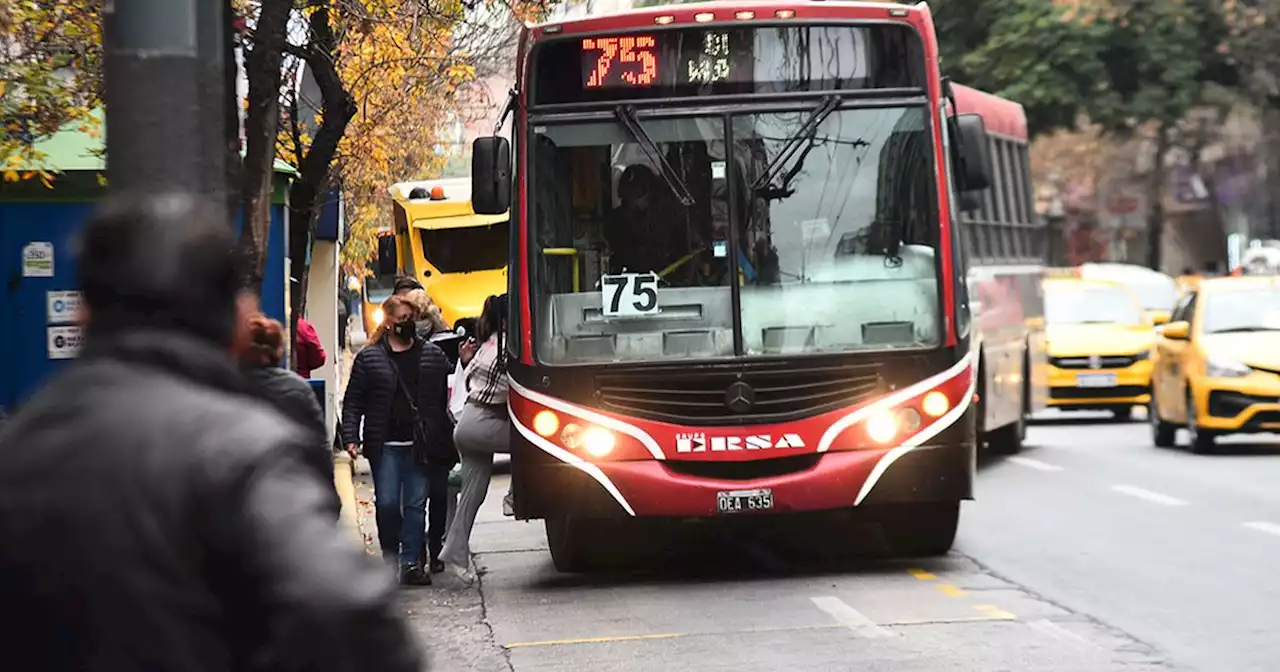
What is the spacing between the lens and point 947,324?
11.6m

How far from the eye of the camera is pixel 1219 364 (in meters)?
19.5

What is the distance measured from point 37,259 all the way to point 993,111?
8.84 m

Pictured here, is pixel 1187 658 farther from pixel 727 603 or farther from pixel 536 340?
pixel 536 340

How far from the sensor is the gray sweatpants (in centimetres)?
1232

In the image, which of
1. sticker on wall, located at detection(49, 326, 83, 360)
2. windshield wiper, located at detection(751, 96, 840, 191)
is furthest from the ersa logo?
sticker on wall, located at detection(49, 326, 83, 360)

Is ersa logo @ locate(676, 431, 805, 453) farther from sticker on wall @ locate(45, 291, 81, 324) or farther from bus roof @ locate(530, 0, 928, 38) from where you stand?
sticker on wall @ locate(45, 291, 81, 324)

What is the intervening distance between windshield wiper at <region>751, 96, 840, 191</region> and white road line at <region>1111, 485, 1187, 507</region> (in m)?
5.21

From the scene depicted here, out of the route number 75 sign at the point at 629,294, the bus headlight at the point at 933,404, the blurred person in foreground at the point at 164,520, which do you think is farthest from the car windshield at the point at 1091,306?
the blurred person in foreground at the point at 164,520

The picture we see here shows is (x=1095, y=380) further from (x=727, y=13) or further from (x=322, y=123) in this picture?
(x=727, y=13)

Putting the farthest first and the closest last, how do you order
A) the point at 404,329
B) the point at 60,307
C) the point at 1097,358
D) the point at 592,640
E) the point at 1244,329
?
the point at 1097,358
the point at 1244,329
the point at 60,307
the point at 404,329
the point at 592,640

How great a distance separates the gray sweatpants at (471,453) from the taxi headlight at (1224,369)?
9.15 meters

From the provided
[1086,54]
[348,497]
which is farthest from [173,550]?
[1086,54]

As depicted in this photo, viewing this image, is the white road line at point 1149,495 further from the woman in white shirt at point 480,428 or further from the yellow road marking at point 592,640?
the yellow road marking at point 592,640

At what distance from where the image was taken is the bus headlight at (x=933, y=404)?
11.6 meters
